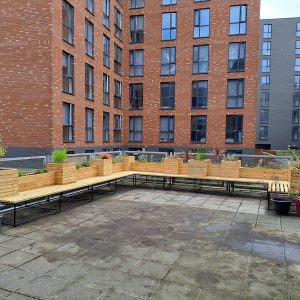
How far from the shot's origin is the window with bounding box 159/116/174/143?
27.2m

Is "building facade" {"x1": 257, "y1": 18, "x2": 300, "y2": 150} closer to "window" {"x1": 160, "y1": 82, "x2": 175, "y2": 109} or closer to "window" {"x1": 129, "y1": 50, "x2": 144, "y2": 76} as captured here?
"window" {"x1": 160, "y1": 82, "x2": 175, "y2": 109}

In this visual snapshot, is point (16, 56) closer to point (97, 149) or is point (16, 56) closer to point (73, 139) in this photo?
point (73, 139)

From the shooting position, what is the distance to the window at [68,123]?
63.0 feet

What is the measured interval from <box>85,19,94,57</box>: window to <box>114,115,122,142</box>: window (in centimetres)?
676

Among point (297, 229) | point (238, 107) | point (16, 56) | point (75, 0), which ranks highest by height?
point (75, 0)

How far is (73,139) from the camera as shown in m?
20.0

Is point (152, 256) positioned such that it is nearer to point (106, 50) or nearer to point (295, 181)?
point (295, 181)

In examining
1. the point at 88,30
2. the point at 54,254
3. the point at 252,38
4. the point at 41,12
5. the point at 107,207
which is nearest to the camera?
the point at 54,254

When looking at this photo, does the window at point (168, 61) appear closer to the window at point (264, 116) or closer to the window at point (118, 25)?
the window at point (118, 25)

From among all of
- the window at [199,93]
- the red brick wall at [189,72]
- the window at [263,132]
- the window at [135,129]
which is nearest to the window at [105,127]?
the red brick wall at [189,72]

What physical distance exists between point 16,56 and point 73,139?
19.2 feet

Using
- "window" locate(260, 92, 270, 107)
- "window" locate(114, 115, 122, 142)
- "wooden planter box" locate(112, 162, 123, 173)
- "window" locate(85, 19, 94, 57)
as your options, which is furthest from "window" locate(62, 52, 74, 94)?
"window" locate(260, 92, 270, 107)

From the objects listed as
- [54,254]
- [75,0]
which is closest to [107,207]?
[54,254]

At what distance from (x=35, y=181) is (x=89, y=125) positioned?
13691 millimetres
